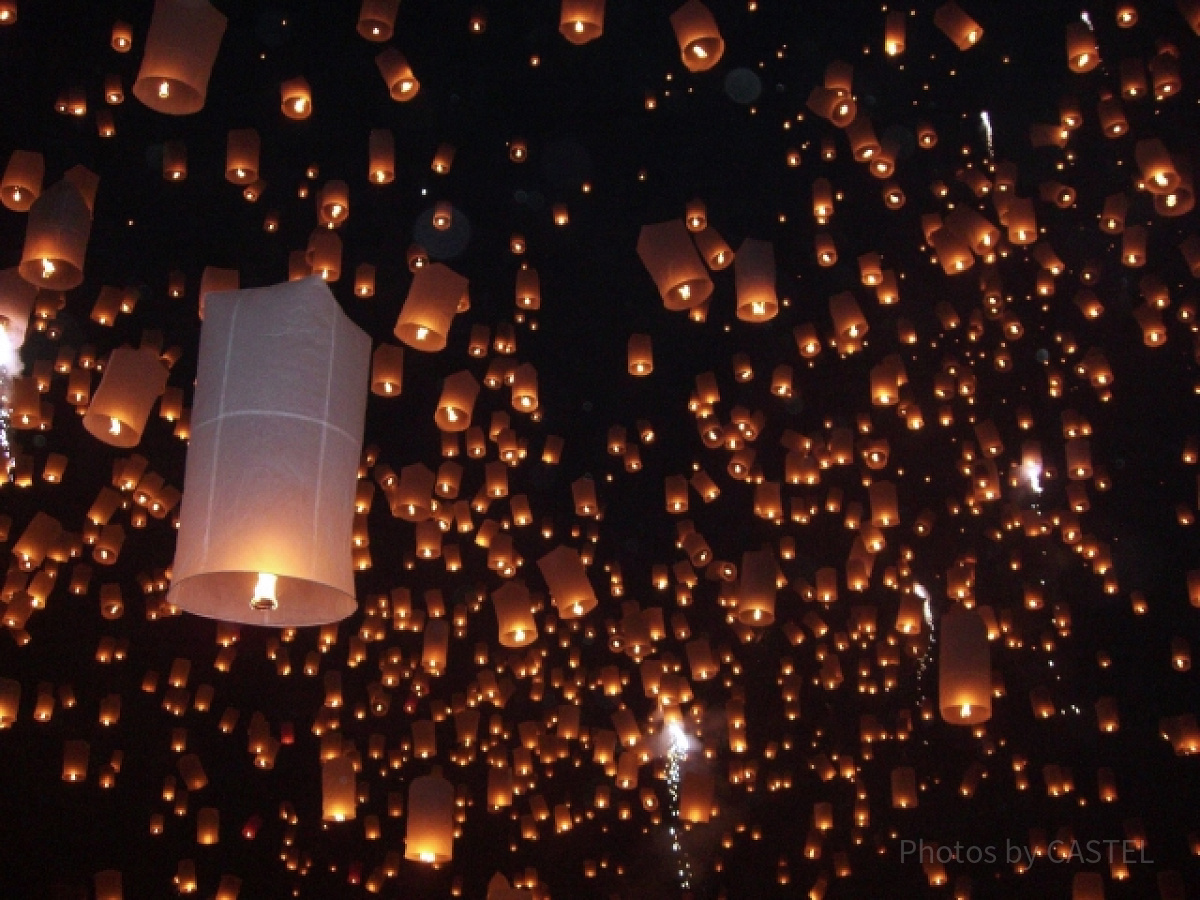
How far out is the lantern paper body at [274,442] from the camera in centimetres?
198

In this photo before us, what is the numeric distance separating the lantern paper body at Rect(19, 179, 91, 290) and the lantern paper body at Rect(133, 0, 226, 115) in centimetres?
60

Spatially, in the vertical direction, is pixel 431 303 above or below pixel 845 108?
below

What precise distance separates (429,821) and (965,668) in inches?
123

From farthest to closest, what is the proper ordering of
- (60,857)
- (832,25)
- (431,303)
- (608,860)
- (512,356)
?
Answer: 1. (608,860)
2. (512,356)
3. (60,857)
4. (832,25)
5. (431,303)

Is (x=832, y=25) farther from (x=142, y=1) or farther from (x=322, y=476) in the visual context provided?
(x=322, y=476)

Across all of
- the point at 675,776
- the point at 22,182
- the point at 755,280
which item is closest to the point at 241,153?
the point at 22,182

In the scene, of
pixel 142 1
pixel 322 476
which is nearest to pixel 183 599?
pixel 322 476

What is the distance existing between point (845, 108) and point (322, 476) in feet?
16.1

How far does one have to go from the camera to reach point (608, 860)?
11031 millimetres

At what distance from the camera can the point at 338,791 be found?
787 centimetres

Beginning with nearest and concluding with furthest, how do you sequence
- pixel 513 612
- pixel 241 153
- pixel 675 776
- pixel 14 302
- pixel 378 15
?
pixel 14 302, pixel 378 15, pixel 241 153, pixel 513 612, pixel 675 776

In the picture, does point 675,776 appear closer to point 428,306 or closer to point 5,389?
point 5,389

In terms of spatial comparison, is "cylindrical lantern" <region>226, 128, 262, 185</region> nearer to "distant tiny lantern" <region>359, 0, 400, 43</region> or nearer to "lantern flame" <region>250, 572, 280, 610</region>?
"distant tiny lantern" <region>359, 0, 400, 43</region>

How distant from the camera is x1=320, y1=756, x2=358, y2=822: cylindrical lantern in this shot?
782 centimetres
